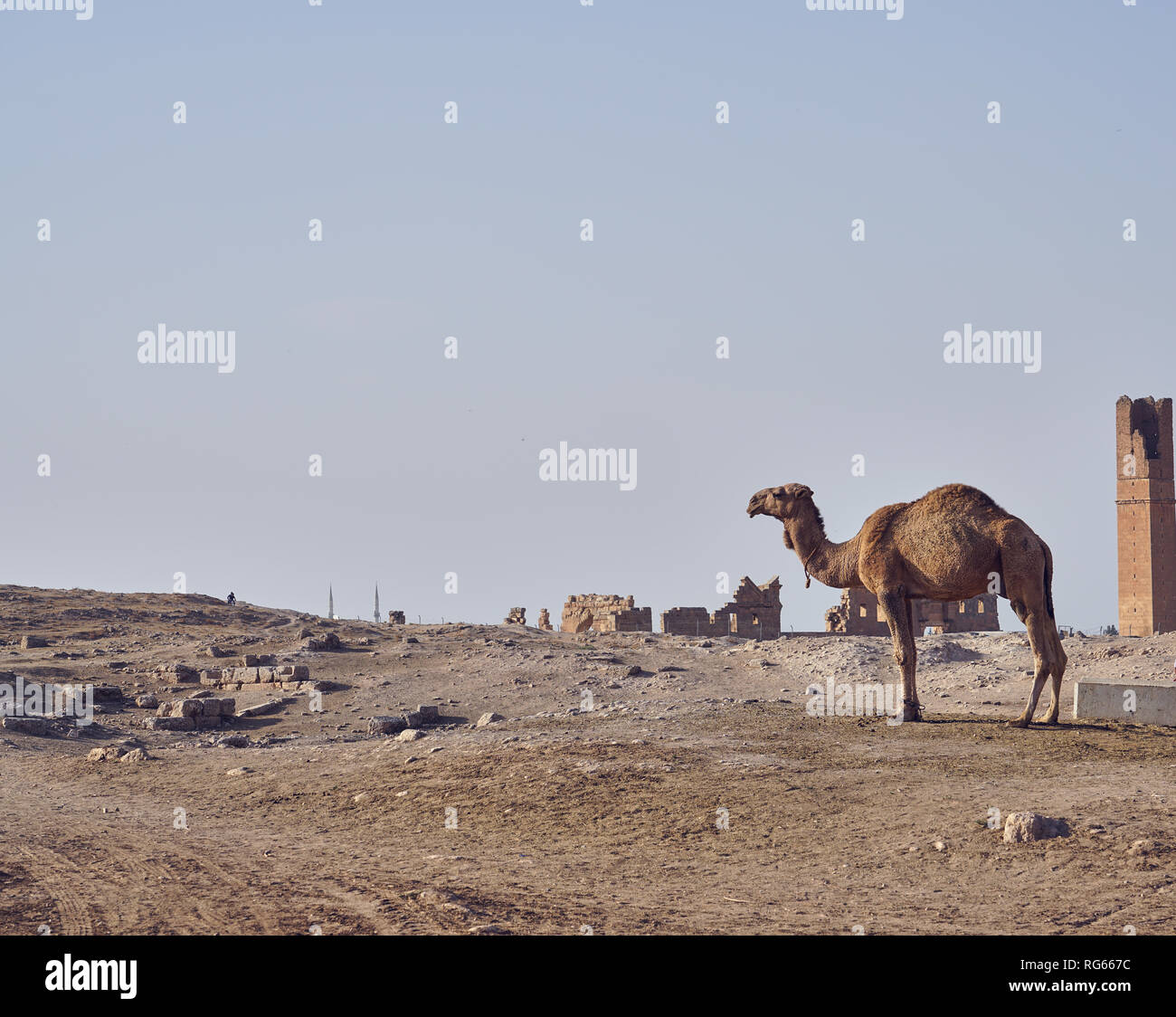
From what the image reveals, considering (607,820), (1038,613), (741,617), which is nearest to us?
(607,820)

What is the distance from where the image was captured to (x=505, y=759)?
16.2 metres

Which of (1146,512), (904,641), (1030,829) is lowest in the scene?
(1030,829)

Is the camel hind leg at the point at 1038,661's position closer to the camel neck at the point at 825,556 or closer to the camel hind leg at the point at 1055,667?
the camel hind leg at the point at 1055,667

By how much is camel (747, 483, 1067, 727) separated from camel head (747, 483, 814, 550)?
1.24 metres

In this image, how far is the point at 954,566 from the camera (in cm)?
1717

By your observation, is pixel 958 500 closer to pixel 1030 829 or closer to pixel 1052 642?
pixel 1052 642

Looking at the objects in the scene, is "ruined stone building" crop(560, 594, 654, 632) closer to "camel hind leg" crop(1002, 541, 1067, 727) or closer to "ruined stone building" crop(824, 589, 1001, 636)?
"ruined stone building" crop(824, 589, 1001, 636)

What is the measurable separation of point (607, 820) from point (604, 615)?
34.7 meters

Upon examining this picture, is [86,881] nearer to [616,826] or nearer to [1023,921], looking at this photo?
[616,826]

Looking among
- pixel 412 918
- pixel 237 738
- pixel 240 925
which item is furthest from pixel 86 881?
pixel 237 738

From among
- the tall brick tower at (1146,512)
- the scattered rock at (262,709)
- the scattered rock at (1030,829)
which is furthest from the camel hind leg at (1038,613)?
the tall brick tower at (1146,512)

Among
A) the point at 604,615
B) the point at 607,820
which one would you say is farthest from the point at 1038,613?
the point at 604,615

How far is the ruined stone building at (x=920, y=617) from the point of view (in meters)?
47.0

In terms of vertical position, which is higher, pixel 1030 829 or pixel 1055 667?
pixel 1055 667
